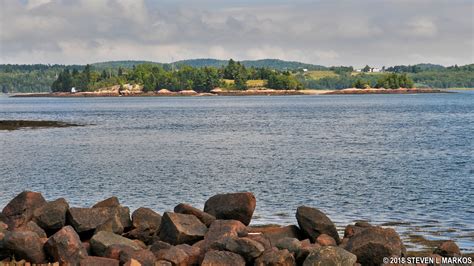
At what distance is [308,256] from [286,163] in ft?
122

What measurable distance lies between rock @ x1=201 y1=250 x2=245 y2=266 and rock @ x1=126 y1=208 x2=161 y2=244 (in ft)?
15.9

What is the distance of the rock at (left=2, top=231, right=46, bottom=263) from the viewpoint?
2047 cm

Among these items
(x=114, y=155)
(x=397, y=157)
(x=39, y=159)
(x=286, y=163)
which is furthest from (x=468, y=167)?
(x=39, y=159)

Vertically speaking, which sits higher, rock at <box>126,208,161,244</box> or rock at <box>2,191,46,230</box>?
rock at <box>2,191,46,230</box>

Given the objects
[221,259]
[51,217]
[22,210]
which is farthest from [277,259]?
[22,210]

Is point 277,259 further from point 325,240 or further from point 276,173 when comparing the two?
point 276,173

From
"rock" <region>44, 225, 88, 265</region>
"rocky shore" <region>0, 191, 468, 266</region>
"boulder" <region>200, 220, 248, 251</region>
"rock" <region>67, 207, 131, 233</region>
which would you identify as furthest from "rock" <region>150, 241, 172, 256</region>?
"rock" <region>67, 207, 131, 233</region>

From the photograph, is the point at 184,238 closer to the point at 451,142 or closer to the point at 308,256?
the point at 308,256

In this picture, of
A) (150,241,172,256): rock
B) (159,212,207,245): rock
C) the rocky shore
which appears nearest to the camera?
the rocky shore

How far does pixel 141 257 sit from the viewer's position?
1877 centimetres

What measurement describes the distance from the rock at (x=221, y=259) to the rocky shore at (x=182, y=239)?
0.03 metres

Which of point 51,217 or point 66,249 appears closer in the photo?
point 66,249

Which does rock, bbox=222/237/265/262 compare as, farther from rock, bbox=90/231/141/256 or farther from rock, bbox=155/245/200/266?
rock, bbox=90/231/141/256

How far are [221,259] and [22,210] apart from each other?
A: 863cm
